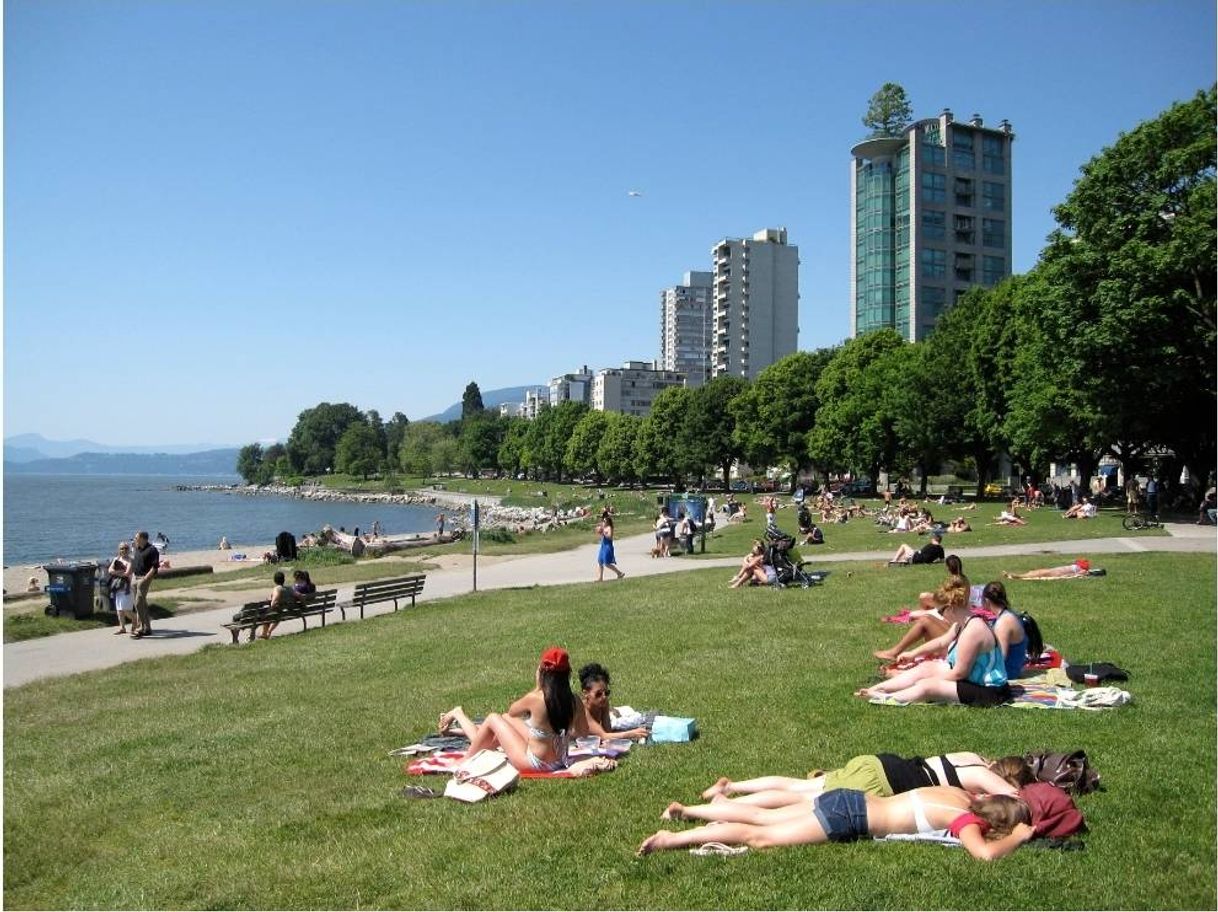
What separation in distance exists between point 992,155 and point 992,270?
13.1 m

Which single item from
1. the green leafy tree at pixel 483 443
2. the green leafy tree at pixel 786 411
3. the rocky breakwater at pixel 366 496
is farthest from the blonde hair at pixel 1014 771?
the green leafy tree at pixel 483 443

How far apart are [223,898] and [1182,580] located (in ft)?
54.4

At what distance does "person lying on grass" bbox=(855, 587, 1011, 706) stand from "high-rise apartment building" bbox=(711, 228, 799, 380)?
484 feet

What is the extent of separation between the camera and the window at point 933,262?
103875 mm

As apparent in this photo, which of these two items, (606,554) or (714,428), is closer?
(606,554)

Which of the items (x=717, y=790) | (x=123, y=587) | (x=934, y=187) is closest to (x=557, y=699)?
(x=717, y=790)

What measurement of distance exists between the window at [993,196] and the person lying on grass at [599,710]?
111576 mm

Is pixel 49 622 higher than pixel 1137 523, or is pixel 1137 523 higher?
pixel 1137 523

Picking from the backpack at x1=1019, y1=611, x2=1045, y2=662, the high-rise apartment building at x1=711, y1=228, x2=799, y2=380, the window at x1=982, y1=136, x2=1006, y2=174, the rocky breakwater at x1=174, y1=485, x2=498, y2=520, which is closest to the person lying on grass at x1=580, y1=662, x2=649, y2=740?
the backpack at x1=1019, y1=611, x2=1045, y2=662

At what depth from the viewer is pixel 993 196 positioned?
4284 inches

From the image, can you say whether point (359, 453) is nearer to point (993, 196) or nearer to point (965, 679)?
point (993, 196)

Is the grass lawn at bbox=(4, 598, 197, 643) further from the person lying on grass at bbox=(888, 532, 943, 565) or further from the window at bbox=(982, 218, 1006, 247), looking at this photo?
the window at bbox=(982, 218, 1006, 247)

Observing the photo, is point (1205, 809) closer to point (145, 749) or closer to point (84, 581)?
point (145, 749)

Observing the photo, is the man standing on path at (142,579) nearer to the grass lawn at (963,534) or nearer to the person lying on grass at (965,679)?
the grass lawn at (963,534)
